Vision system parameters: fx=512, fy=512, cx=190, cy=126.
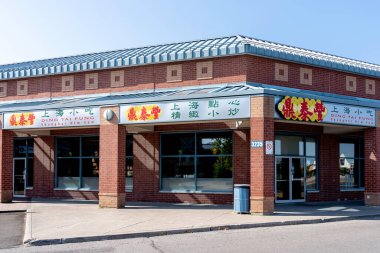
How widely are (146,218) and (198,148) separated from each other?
20.2 feet

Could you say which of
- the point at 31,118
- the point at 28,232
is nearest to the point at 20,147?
the point at 31,118

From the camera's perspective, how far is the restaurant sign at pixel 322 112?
18344 mm

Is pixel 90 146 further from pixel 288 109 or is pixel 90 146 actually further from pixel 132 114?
pixel 288 109

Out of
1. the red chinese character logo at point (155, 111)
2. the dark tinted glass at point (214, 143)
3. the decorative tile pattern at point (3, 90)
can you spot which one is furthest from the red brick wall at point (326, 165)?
the decorative tile pattern at point (3, 90)

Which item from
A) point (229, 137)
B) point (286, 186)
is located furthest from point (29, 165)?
point (286, 186)

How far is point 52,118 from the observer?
21734 mm

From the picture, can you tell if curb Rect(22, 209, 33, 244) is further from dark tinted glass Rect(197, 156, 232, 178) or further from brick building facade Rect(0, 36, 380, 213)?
dark tinted glass Rect(197, 156, 232, 178)

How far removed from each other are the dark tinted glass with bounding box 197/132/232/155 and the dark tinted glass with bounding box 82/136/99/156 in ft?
17.5

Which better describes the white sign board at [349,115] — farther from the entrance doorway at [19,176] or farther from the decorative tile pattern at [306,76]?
the entrance doorway at [19,176]

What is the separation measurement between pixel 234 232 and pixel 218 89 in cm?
731

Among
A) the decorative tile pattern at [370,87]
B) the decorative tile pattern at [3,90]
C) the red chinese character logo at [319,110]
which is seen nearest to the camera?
the red chinese character logo at [319,110]

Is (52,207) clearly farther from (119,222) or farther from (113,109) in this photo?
(119,222)

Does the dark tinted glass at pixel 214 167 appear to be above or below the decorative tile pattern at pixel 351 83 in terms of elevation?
below

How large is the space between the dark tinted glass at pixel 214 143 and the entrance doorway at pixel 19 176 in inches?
404
